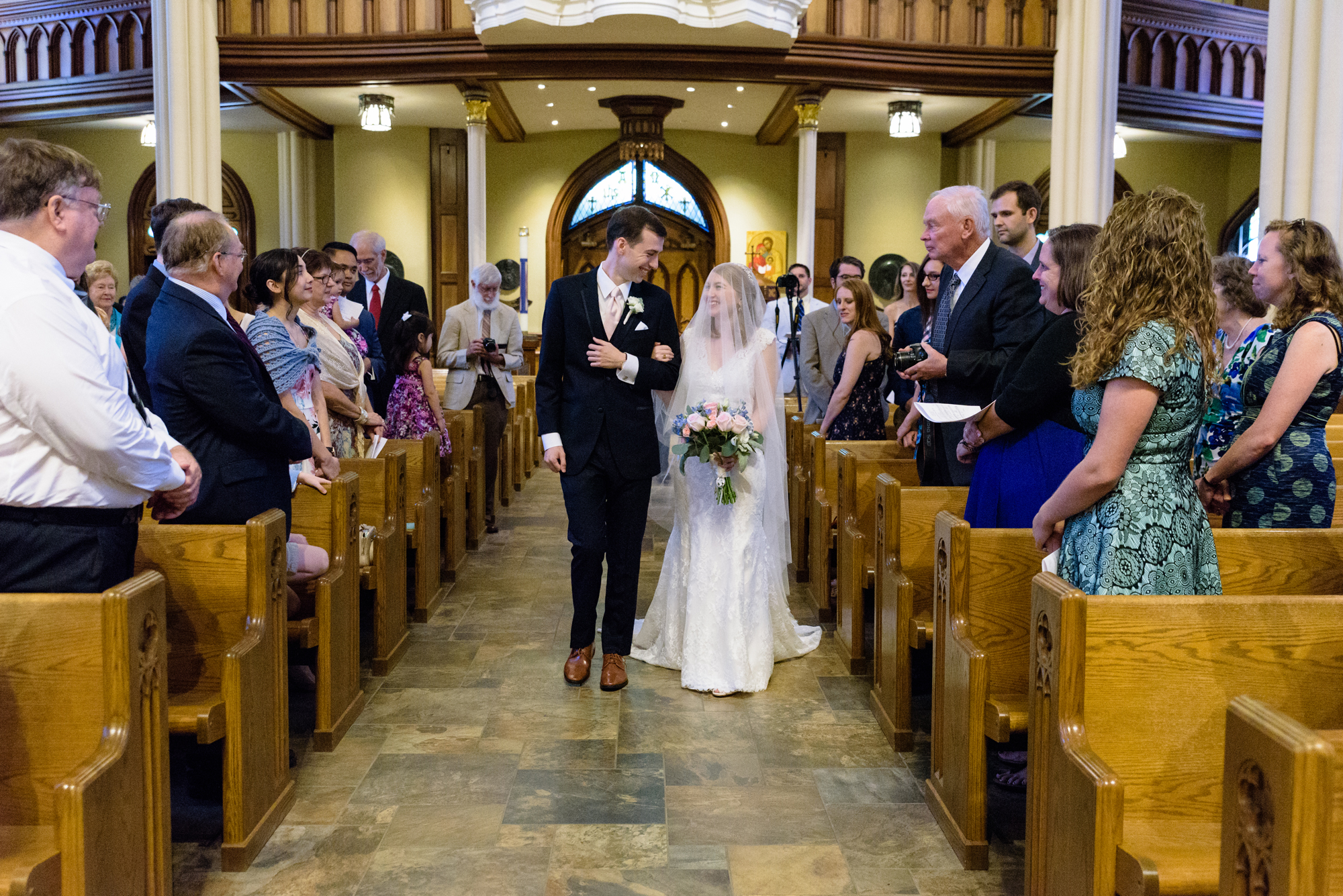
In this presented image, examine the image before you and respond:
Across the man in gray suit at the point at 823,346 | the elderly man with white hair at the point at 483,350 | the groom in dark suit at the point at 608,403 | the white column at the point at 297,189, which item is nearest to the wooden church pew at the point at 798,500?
the man in gray suit at the point at 823,346

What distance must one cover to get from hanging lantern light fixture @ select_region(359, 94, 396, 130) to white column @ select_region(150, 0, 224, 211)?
1733 millimetres

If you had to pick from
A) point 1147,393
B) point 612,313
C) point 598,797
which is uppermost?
point 612,313

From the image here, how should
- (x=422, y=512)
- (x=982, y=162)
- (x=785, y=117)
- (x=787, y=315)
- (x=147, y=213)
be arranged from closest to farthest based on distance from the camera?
1. (x=422, y=512)
2. (x=787, y=315)
3. (x=785, y=117)
4. (x=982, y=162)
5. (x=147, y=213)

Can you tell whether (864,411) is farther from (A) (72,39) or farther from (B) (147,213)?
(B) (147,213)

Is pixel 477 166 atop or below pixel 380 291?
atop

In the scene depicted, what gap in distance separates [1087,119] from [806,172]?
112 inches

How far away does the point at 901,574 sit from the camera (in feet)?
11.9

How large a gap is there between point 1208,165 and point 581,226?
8554mm

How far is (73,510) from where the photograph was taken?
7.50 ft

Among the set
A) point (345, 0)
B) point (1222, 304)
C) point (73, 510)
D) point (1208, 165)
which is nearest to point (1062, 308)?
point (1222, 304)

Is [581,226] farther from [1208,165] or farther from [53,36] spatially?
[1208,165]

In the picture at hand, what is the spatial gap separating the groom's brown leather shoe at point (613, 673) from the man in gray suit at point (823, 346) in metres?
3.21

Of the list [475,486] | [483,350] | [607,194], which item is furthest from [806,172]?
[475,486]

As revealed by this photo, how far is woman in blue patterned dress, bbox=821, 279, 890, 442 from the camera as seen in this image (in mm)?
5527
